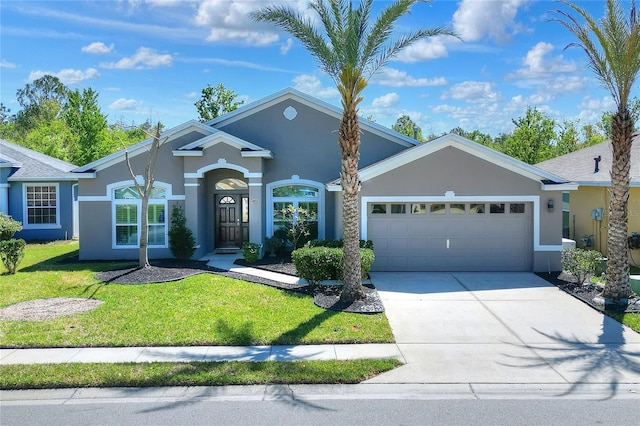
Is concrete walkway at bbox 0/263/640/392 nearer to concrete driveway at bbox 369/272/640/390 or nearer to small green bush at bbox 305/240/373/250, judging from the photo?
concrete driveway at bbox 369/272/640/390

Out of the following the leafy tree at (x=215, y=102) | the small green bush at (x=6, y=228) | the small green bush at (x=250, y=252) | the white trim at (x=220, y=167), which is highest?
the leafy tree at (x=215, y=102)

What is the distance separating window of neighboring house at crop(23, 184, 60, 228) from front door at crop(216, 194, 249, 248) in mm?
9202

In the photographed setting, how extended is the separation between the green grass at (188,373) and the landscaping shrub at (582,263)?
24.6 feet

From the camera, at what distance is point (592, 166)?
18797mm

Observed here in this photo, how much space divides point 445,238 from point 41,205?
18.8 meters

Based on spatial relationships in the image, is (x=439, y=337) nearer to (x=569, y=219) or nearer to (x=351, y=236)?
(x=351, y=236)

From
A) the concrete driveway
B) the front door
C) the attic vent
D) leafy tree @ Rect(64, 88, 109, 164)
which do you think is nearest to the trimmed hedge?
the concrete driveway

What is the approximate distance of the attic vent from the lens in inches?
711

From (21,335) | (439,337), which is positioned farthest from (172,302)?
(439,337)

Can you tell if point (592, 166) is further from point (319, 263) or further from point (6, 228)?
point (6, 228)

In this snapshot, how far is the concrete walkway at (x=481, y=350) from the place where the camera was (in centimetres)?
726

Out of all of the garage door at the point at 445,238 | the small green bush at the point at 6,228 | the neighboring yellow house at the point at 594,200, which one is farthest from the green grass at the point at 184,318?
the neighboring yellow house at the point at 594,200

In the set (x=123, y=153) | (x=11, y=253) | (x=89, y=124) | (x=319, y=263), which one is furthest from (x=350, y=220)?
(x=89, y=124)

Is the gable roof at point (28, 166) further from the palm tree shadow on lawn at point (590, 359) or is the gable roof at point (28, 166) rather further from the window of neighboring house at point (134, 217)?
the palm tree shadow on lawn at point (590, 359)
